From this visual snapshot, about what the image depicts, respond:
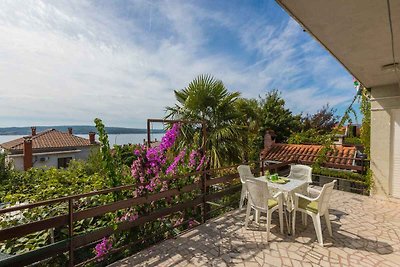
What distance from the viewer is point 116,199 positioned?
316 cm

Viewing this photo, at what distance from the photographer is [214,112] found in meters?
5.50

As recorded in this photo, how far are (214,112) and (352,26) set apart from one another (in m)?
3.57

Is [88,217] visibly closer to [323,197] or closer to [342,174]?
[323,197]

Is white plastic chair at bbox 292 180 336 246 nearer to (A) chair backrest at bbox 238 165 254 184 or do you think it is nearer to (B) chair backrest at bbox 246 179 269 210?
(B) chair backrest at bbox 246 179 269 210

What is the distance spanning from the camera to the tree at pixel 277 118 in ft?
44.7

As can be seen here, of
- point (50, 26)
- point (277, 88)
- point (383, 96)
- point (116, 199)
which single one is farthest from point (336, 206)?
point (277, 88)

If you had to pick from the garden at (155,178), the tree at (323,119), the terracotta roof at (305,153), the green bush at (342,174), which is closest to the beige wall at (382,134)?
the garden at (155,178)

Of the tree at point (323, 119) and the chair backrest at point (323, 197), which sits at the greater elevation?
the tree at point (323, 119)

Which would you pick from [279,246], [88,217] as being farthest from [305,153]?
[88,217]

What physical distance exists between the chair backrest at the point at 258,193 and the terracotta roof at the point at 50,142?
21.9 metres

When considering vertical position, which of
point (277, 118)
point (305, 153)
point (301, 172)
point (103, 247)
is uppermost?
point (277, 118)

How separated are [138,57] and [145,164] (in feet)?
15.1

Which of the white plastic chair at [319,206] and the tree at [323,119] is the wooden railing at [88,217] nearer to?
the white plastic chair at [319,206]

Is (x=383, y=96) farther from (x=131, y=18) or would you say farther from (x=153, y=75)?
(x=153, y=75)
